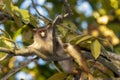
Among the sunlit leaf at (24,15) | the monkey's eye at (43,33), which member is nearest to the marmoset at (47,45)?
the monkey's eye at (43,33)

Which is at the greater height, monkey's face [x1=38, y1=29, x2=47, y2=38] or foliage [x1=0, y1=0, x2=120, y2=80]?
foliage [x1=0, y1=0, x2=120, y2=80]

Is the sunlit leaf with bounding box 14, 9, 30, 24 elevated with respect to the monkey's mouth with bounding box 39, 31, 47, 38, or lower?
elevated

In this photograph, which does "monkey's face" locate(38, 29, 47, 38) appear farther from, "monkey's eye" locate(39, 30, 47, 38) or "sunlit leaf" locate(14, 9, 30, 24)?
"sunlit leaf" locate(14, 9, 30, 24)

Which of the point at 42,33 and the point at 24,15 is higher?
the point at 24,15

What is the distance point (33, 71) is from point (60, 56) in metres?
1.33

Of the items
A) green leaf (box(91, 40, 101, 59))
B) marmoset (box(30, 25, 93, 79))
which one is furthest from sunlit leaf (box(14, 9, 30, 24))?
green leaf (box(91, 40, 101, 59))

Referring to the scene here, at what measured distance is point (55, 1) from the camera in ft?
7.35

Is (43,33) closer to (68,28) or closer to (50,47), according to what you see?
(50,47)

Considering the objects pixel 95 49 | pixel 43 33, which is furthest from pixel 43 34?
pixel 95 49

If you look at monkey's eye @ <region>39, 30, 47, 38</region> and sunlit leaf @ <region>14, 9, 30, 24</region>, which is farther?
sunlit leaf @ <region>14, 9, 30, 24</region>

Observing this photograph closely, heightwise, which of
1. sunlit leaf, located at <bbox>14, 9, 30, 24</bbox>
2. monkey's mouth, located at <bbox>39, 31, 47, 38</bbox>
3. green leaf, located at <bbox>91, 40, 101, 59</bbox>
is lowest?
green leaf, located at <bbox>91, 40, 101, 59</bbox>

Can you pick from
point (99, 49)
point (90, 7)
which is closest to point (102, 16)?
point (90, 7)

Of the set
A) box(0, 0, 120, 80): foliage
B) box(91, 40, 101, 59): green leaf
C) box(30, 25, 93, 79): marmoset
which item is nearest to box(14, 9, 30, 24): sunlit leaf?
box(0, 0, 120, 80): foliage

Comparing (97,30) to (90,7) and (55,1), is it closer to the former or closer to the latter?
(90,7)
